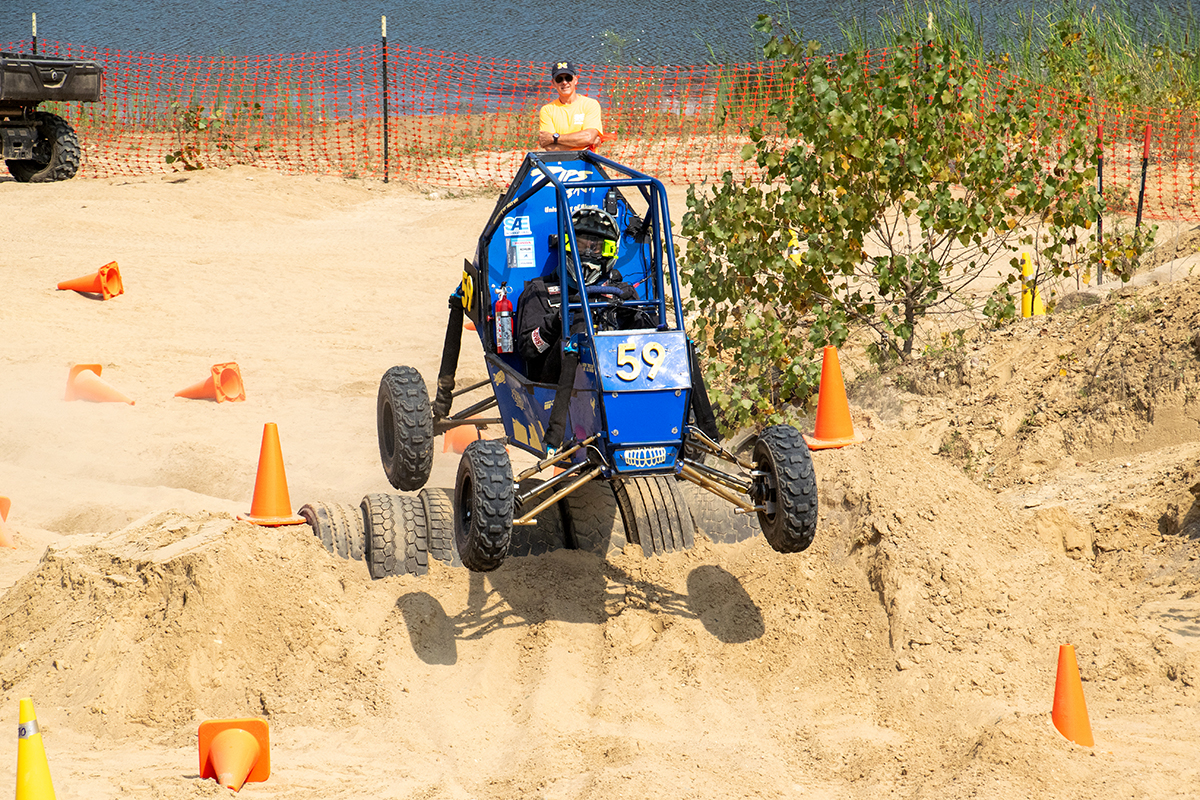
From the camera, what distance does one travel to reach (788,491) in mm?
5141

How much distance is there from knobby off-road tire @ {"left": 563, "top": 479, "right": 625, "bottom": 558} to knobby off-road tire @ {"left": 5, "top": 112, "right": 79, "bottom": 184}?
13463 mm

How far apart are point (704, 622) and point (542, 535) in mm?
1074

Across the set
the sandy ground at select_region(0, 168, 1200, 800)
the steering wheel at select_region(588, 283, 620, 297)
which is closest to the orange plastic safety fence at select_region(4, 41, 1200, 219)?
the sandy ground at select_region(0, 168, 1200, 800)

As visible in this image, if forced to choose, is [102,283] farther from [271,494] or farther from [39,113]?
[39,113]

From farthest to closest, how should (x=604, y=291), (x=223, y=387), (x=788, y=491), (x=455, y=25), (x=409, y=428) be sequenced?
1. (x=455, y=25)
2. (x=223, y=387)
3. (x=409, y=428)
4. (x=604, y=291)
5. (x=788, y=491)

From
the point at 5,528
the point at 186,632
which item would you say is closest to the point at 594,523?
the point at 186,632

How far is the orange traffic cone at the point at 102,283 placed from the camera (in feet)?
38.2

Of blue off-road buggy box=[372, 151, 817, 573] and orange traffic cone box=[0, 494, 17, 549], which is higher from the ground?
blue off-road buggy box=[372, 151, 817, 573]

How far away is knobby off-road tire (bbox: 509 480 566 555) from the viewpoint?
6273mm

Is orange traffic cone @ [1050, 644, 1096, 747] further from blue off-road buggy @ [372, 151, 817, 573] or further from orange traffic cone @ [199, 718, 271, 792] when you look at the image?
orange traffic cone @ [199, 718, 271, 792]

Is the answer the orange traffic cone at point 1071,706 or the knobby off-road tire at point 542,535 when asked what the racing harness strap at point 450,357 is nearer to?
the knobby off-road tire at point 542,535

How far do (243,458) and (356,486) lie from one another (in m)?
0.90

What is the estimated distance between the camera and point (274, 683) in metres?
5.28

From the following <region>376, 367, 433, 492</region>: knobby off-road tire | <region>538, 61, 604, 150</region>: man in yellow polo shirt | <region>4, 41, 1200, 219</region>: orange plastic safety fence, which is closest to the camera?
<region>376, 367, 433, 492</region>: knobby off-road tire
